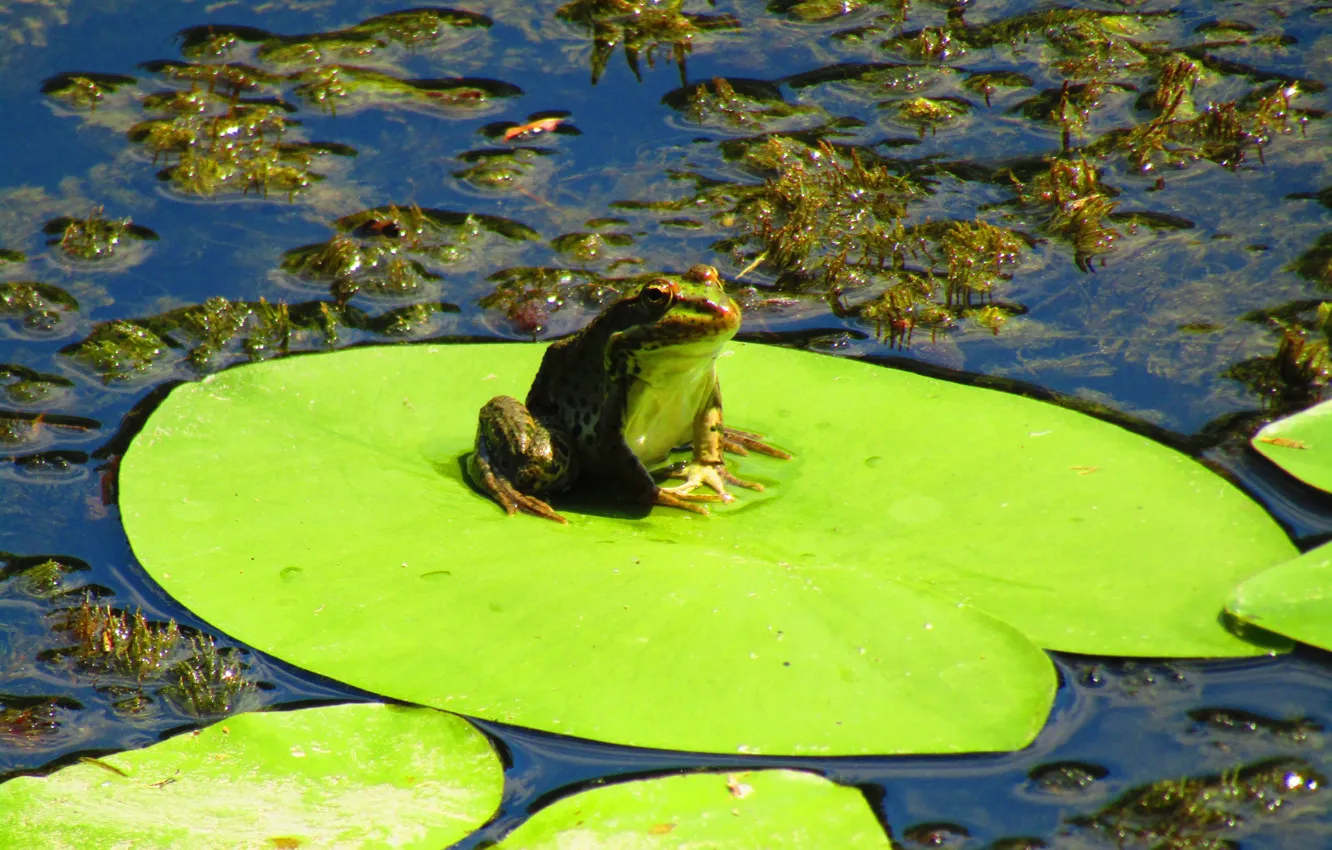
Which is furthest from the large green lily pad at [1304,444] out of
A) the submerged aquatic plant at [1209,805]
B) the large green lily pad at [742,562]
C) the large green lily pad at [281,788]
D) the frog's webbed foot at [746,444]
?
the large green lily pad at [281,788]

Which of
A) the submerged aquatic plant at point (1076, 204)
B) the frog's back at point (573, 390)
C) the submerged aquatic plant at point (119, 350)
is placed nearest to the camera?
the frog's back at point (573, 390)

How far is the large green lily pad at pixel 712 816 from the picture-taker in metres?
3.16

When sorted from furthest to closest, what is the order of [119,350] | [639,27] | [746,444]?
[639,27]
[119,350]
[746,444]

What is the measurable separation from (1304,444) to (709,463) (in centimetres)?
214

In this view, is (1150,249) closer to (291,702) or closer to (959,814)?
(959,814)

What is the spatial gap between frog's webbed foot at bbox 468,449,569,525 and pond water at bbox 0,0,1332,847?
95 centimetres

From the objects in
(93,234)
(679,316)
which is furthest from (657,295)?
(93,234)

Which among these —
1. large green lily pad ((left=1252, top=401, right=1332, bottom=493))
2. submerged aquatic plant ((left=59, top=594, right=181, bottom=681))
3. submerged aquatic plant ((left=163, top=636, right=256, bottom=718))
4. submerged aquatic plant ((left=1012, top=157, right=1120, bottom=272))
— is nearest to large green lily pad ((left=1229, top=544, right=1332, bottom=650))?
large green lily pad ((left=1252, top=401, right=1332, bottom=493))

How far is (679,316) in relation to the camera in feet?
15.0

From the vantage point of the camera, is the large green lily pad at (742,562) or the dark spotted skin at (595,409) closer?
the large green lily pad at (742,562)

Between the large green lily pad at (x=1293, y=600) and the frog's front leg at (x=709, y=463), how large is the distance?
1628 mm

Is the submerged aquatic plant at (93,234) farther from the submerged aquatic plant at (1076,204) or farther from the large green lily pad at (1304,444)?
the large green lily pad at (1304,444)

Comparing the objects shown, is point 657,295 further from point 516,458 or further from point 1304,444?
point 1304,444

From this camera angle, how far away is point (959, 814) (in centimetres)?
337
